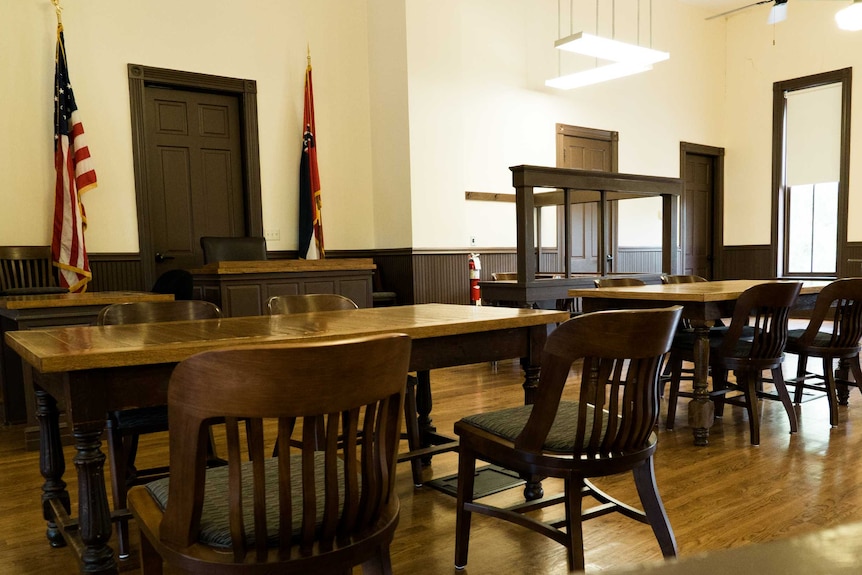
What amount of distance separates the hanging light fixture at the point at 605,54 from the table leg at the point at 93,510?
5.13 m

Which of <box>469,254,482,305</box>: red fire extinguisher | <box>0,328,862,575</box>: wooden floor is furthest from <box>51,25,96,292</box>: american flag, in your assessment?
<box>469,254,482,305</box>: red fire extinguisher

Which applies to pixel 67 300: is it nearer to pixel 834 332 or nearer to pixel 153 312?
pixel 153 312

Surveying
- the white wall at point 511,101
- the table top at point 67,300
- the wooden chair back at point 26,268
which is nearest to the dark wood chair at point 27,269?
the wooden chair back at point 26,268

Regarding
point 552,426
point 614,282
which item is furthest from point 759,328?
point 552,426

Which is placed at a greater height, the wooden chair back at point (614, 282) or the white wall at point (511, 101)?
the white wall at point (511, 101)

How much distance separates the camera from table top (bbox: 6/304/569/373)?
141 centimetres

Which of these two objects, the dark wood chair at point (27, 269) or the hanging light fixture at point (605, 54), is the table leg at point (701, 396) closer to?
the hanging light fixture at point (605, 54)

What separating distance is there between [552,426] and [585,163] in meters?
6.96

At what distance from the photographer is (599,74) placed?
646 centimetres

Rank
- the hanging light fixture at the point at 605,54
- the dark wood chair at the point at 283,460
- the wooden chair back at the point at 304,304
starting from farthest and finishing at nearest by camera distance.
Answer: the hanging light fixture at the point at 605,54, the wooden chair back at the point at 304,304, the dark wood chair at the point at 283,460

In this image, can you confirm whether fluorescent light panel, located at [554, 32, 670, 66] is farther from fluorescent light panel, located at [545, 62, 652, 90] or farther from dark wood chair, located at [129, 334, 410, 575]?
dark wood chair, located at [129, 334, 410, 575]

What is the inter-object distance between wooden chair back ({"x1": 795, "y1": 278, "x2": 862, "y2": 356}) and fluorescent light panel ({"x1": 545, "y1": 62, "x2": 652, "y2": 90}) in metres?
3.65

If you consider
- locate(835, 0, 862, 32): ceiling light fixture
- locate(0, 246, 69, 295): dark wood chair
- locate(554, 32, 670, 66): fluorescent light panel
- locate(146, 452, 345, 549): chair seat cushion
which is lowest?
locate(146, 452, 345, 549): chair seat cushion

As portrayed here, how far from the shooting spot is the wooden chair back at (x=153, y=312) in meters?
2.31
